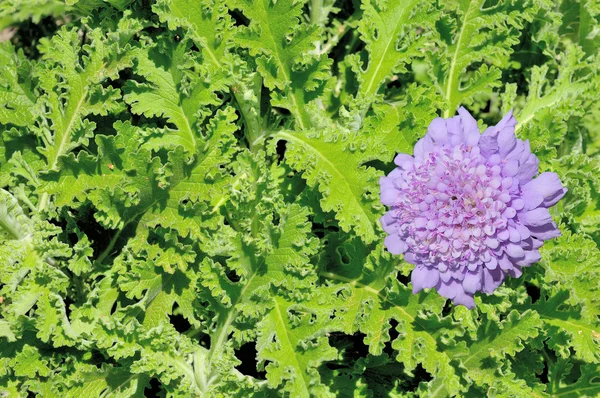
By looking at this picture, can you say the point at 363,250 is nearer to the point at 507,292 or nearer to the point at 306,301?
the point at 306,301

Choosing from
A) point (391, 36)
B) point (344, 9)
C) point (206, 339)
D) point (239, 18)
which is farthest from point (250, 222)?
point (344, 9)

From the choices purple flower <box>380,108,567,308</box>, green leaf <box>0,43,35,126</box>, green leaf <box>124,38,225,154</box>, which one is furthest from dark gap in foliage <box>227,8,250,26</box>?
purple flower <box>380,108,567,308</box>

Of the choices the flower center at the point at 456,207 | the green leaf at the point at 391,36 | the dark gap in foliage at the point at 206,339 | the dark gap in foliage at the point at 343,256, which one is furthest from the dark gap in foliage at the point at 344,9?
the dark gap in foliage at the point at 206,339

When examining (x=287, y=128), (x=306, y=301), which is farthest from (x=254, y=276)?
(x=287, y=128)

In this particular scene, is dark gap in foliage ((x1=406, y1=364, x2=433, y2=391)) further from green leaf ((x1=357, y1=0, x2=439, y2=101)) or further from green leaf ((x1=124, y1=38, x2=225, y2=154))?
green leaf ((x1=124, y1=38, x2=225, y2=154))

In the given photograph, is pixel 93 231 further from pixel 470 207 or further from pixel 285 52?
pixel 470 207

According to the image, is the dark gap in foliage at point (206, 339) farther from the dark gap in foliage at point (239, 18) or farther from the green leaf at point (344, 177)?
the dark gap in foliage at point (239, 18)
